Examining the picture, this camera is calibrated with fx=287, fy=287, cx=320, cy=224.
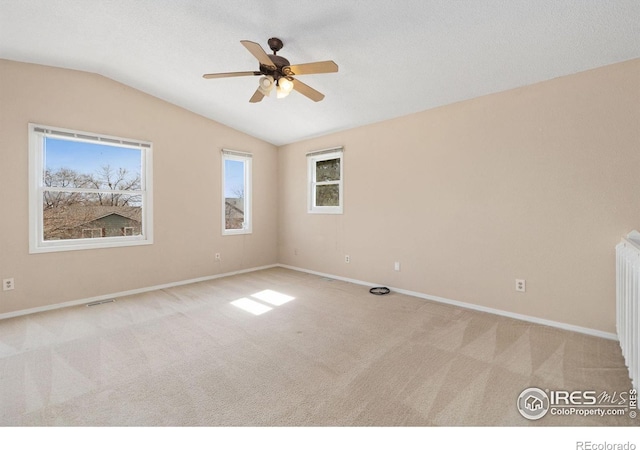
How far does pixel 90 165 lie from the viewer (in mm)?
3682

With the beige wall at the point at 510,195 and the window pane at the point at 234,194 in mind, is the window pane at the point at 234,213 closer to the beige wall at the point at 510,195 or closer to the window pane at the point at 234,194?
the window pane at the point at 234,194

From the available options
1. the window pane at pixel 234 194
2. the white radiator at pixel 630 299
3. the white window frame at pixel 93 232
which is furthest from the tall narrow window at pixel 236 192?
the white radiator at pixel 630 299

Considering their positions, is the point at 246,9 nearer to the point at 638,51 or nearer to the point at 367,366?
the point at 367,366

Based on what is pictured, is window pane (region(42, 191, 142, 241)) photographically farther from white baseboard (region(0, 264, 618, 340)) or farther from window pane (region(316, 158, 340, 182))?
window pane (region(316, 158, 340, 182))

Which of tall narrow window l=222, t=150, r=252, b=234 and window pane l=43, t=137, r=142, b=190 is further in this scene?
tall narrow window l=222, t=150, r=252, b=234

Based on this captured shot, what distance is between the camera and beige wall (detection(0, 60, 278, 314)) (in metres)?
3.08

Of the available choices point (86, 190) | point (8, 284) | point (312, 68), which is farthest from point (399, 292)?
point (8, 284)

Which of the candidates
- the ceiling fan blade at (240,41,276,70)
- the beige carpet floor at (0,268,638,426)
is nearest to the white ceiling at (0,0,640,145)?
the ceiling fan blade at (240,41,276,70)

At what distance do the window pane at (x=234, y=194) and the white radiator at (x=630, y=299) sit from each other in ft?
15.8

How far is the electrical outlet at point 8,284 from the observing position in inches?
120

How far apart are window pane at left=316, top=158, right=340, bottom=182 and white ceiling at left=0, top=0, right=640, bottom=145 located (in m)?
1.30

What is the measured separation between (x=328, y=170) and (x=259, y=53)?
2.89 meters

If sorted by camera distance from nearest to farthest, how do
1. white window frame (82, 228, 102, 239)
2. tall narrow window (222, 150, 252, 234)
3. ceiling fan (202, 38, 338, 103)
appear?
ceiling fan (202, 38, 338, 103) < white window frame (82, 228, 102, 239) < tall narrow window (222, 150, 252, 234)

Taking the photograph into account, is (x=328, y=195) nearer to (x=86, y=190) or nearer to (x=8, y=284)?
(x=86, y=190)
